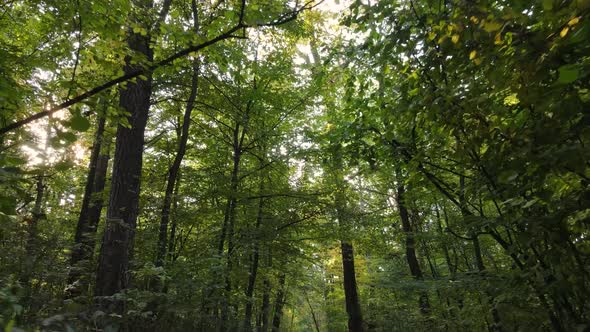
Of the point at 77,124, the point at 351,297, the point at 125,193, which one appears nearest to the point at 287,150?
the point at 125,193

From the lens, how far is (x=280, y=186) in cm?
948

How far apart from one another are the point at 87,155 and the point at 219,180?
378 inches

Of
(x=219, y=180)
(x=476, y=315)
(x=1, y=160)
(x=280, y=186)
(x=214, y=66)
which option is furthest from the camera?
(x=280, y=186)

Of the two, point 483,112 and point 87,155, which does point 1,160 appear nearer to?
point 483,112

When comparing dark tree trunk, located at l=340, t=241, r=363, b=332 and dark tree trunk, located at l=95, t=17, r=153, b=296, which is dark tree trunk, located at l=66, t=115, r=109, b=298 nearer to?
dark tree trunk, located at l=95, t=17, r=153, b=296

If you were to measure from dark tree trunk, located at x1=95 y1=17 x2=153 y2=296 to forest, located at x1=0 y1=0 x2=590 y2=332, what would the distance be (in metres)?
0.03

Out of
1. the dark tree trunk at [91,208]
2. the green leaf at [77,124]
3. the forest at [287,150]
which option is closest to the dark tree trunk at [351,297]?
the forest at [287,150]

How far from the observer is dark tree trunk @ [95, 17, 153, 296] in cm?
563

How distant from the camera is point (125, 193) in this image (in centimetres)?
628

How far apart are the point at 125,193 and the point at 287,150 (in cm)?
428

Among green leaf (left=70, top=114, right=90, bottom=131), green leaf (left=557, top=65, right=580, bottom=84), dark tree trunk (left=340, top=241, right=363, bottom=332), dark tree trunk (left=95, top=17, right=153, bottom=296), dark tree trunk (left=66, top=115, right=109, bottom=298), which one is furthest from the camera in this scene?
dark tree trunk (left=340, top=241, right=363, bottom=332)

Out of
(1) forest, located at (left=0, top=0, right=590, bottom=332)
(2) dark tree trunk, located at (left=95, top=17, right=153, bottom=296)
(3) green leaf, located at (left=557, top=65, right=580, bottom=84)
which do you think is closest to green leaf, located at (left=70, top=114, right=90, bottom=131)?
(1) forest, located at (left=0, top=0, right=590, bottom=332)

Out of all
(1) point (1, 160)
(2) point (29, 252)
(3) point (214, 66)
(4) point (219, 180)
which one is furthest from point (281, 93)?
(1) point (1, 160)

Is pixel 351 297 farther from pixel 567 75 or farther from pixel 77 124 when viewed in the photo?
pixel 567 75
